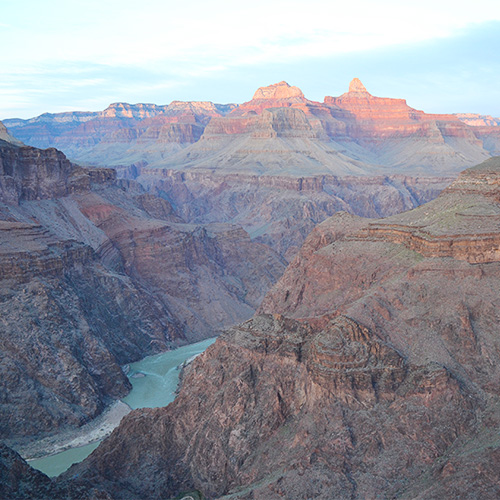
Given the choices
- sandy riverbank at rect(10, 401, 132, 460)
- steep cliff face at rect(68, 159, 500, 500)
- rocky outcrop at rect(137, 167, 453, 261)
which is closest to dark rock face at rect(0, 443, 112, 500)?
steep cliff face at rect(68, 159, 500, 500)

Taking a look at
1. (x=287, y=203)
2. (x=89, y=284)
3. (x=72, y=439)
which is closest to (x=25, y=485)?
(x=72, y=439)

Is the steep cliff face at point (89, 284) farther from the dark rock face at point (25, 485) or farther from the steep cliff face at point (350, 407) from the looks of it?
the dark rock face at point (25, 485)

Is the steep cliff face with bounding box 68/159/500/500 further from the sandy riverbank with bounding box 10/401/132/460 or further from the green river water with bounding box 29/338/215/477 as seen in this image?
the sandy riverbank with bounding box 10/401/132/460

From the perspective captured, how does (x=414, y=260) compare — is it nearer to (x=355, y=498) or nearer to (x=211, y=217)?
(x=355, y=498)

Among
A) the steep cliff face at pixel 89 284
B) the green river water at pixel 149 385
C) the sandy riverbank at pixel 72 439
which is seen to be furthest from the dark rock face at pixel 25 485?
the steep cliff face at pixel 89 284

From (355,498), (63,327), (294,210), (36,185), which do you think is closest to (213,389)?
(355,498)

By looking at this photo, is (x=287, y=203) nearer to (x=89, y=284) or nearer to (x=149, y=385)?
(x=89, y=284)
